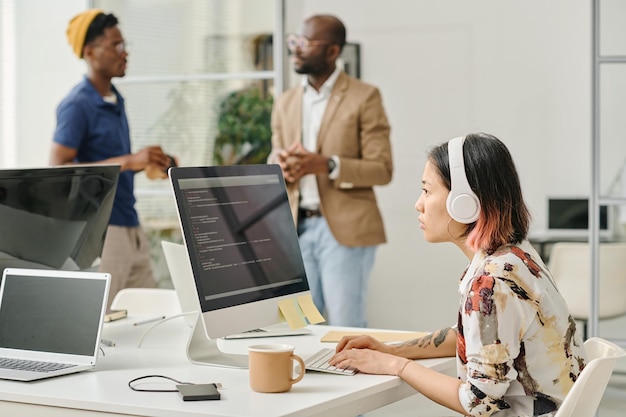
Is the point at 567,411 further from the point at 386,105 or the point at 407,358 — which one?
the point at 386,105

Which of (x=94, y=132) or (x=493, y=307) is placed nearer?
(x=493, y=307)

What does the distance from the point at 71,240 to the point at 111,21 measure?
6.27 ft

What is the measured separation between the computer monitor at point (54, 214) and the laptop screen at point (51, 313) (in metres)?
0.12

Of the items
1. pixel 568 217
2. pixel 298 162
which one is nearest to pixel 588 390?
pixel 298 162

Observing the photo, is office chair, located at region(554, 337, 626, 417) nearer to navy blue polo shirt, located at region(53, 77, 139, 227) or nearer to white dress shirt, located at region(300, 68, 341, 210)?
white dress shirt, located at region(300, 68, 341, 210)

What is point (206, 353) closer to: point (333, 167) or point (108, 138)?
point (333, 167)

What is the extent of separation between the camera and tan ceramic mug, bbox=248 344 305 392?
1.87 m

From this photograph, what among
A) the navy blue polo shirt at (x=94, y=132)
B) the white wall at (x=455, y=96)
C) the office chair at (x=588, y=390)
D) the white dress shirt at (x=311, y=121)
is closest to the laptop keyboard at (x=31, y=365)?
the office chair at (x=588, y=390)

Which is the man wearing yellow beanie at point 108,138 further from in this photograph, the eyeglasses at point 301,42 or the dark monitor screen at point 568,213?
the dark monitor screen at point 568,213

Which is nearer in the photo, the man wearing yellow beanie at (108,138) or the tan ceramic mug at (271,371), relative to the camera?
the tan ceramic mug at (271,371)

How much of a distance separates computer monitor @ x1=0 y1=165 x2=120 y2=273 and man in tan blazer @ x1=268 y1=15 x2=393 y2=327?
1.40 metres

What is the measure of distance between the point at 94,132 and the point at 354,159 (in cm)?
112

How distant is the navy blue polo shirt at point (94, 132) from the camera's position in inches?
155

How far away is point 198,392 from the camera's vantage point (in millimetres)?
1817
